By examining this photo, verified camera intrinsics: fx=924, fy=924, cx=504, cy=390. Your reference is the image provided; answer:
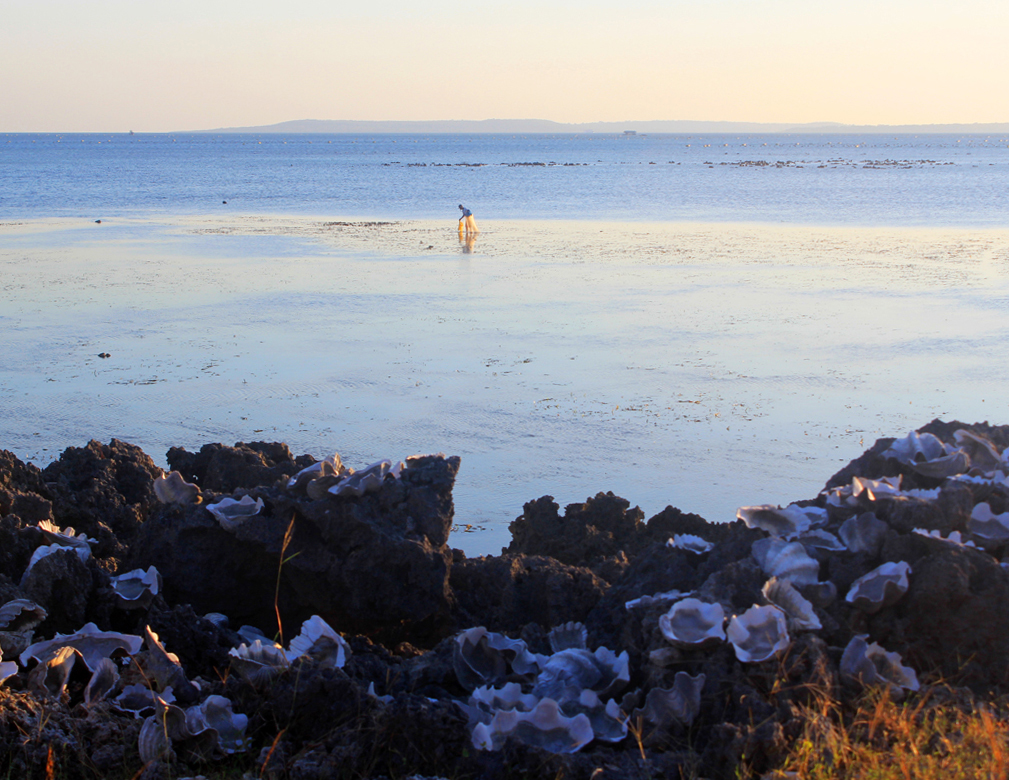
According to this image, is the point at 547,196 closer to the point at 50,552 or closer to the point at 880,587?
the point at 50,552

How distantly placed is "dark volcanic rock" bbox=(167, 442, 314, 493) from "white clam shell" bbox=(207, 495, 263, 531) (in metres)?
0.82

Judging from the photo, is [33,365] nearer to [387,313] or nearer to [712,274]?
[387,313]

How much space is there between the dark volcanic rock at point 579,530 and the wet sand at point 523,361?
0.45m

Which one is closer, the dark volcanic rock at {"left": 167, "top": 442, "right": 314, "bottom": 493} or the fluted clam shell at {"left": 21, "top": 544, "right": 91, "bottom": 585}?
the fluted clam shell at {"left": 21, "top": 544, "right": 91, "bottom": 585}

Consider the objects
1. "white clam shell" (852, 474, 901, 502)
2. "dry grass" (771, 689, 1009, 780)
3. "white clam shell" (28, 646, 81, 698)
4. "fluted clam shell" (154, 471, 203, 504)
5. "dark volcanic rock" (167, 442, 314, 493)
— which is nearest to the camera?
"dry grass" (771, 689, 1009, 780)

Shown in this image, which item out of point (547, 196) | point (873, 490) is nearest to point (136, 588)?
point (873, 490)

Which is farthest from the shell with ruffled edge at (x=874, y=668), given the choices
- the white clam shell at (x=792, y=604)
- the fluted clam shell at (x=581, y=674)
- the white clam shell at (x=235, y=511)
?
the white clam shell at (x=235, y=511)

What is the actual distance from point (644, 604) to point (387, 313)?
29.9 ft

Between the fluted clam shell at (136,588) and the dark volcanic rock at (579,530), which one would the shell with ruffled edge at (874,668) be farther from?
the fluted clam shell at (136,588)

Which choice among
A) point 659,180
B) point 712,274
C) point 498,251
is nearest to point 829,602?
point 712,274

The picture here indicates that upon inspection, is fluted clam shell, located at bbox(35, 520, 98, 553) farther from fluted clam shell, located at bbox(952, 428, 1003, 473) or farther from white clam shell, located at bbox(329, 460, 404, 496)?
fluted clam shell, located at bbox(952, 428, 1003, 473)

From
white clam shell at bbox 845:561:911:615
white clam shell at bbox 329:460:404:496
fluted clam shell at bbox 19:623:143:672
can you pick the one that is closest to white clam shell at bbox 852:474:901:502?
white clam shell at bbox 845:561:911:615

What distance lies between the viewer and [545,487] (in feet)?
20.8

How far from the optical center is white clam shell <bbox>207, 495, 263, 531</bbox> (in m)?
4.22
